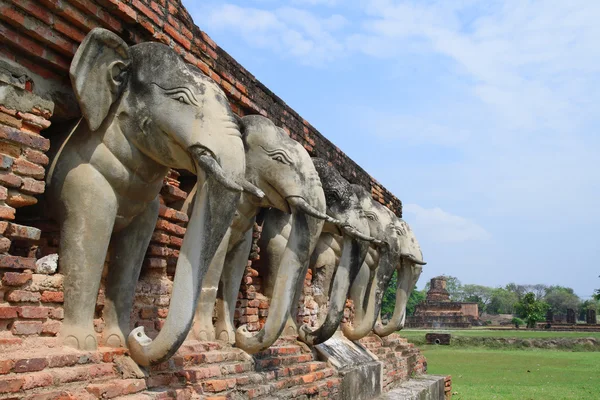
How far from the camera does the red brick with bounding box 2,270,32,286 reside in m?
3.12

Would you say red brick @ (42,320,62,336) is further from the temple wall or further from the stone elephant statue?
the stone elephant statue

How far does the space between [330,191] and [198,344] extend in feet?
8.35

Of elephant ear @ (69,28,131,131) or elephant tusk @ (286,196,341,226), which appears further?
elephant tusk @ (286,196,341,226)

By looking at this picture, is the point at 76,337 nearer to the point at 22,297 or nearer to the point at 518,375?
the point at 22,297

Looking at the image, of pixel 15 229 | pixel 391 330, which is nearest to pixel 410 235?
pixel 391 330

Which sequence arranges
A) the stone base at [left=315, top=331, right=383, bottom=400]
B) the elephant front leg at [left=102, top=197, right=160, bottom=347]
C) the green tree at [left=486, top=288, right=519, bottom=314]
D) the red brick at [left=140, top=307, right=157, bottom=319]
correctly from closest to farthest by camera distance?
the elephant front leg at [left=102, top=197, right=160, bottom=347] < the red brick at [left=140, top=307, right=157, bottom=319] < the stone base at [left=315, top=331, right=383, bottom=400] < the green tree at [left=486, top=288, right=519, bottom=314]

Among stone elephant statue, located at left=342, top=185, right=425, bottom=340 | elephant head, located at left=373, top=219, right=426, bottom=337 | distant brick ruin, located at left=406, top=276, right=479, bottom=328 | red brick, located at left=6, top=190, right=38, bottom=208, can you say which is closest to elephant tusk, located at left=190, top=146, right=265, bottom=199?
red brick, located at left=6, top=190, right=38, bottom=208

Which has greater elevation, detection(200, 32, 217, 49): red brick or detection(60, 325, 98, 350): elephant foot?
detection(200, 32, 217, 49): red brick

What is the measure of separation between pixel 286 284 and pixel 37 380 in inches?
84.0

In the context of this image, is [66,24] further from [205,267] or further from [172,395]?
[172,395]

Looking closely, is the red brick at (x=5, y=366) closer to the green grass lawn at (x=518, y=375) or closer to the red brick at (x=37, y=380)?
the red brick at (x=37, y=380)

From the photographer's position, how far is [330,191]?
6.67 meters

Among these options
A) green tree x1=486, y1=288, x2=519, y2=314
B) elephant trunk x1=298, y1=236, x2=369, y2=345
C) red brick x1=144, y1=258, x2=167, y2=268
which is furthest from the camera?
green tree x1=486, y1=288, x2=519, y2=314

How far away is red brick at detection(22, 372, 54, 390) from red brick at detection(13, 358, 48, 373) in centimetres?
4
